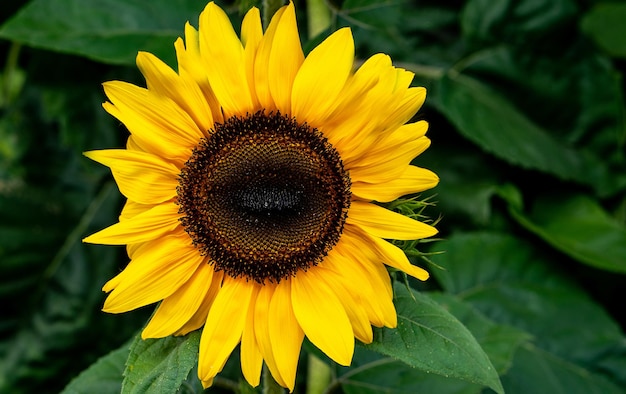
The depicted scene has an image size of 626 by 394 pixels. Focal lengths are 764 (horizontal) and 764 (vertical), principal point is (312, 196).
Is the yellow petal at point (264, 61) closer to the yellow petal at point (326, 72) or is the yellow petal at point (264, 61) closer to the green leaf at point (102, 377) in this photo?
the yellow petal at point (326, 72)

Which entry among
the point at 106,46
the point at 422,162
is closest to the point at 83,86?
the point at 106,46

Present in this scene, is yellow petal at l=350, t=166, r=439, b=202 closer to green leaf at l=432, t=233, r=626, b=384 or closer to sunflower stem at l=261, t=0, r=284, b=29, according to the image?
sunflower stem at l=261, t=0, r=284, b=29

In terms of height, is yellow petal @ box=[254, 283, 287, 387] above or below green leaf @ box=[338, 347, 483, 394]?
above

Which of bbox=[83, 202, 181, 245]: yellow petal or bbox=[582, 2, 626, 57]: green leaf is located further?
bbox=[582, 2, 626, 57]: green leaf

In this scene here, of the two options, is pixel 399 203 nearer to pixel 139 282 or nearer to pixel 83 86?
pixel 139 282

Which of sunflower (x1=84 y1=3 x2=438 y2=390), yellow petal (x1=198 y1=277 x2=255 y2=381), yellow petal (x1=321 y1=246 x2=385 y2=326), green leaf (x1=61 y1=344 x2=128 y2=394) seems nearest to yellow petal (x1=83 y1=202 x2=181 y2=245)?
sunflower (x1=84 y1=3 x2=438 y2=390)

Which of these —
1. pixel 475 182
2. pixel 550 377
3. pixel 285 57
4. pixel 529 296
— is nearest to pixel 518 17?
pixel 475 182
